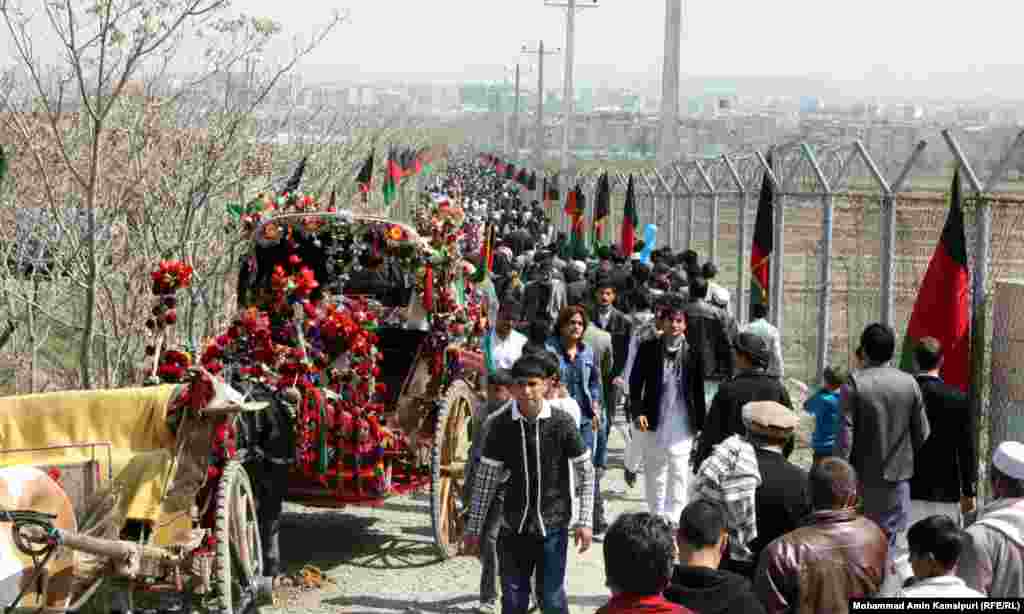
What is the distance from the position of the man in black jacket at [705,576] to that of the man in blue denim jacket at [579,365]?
4905 millimetres

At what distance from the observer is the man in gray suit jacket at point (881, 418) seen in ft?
25.2

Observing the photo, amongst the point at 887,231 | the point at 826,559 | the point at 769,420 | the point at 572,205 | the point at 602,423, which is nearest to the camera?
the point at 826,559

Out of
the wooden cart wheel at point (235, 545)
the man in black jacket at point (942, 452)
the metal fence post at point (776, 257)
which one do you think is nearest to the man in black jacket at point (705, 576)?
the wooden cart wheel at point (235, 545)

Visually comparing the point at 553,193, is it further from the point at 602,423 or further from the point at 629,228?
the point at 602,423

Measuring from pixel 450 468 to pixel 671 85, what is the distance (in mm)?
21501

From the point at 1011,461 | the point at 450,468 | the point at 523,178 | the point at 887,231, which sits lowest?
the point at 450,468

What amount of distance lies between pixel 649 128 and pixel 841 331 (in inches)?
2455

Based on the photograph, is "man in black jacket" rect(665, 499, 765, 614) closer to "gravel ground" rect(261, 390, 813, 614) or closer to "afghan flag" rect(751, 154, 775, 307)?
"gravel ground" rect(261, 390, 813, 614)

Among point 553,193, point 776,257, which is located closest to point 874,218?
point 776,257

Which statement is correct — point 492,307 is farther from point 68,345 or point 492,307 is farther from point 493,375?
point 68,345

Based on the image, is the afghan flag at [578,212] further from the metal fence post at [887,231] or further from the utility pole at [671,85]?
the metal fence post at [887,231]

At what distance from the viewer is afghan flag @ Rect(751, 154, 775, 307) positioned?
48.3 feet

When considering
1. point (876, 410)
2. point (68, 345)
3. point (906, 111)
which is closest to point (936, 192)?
point (876, 410)

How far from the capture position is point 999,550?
17.6 ft
